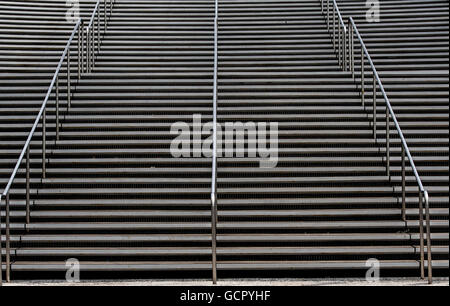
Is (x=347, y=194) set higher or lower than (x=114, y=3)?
lower

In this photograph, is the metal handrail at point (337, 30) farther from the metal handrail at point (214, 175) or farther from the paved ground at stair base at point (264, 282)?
the paved ground at stair base at point (264, 282)

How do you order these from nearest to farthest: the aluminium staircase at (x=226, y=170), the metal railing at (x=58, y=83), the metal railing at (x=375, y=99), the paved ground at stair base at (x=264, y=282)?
the paved ground at stair base at (x=264, y=282), the metal railing at (x=375, y=99), the metal railing at (x=58, y=83), the aluminium staircase at (x=226, y=170)

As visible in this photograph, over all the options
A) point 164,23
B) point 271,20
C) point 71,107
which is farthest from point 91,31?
point 271,20

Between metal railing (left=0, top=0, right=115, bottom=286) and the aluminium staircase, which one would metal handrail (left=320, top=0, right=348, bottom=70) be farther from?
metal railing (left=0, top=0, right=115, bottom=286)

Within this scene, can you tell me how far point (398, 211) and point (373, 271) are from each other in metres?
0.84

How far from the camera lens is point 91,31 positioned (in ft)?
32.3

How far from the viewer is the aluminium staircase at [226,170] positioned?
20.4 ft

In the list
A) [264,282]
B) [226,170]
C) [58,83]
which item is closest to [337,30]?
[226,170]

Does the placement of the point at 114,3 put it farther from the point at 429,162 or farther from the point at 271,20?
the point at 429,162

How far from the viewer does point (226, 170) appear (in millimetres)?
7164

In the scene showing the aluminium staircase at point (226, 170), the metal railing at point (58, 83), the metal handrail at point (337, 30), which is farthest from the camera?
the metal handrail at point (337, 30)

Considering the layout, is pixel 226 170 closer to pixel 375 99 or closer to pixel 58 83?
pixel 375 99

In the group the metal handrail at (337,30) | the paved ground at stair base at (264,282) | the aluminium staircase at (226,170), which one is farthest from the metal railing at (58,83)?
the metal handrail at (337,30)

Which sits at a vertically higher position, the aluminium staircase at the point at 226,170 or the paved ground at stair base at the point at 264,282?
the aluminium staircase at the point at 226,170
